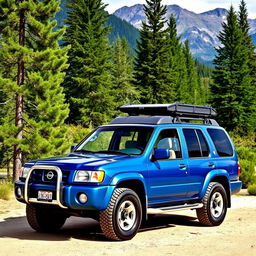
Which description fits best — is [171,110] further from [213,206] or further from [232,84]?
[232,84]

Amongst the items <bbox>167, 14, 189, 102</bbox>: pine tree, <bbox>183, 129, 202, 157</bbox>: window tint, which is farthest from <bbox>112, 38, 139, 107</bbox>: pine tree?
<bbox>183, 129, 202, 157</bbox>: window tint

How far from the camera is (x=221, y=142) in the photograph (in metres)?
10.9

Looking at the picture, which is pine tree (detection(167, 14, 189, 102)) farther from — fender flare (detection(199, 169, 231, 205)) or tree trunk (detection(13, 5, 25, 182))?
fender flare (detection(199, 169, 231, 205))

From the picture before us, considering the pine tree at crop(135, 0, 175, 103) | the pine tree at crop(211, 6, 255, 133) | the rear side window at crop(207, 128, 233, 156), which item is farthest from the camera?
the pine tree at crop(211, 6, 255, 133)

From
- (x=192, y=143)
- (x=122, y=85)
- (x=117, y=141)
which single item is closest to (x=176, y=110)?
(x=192, y=143)

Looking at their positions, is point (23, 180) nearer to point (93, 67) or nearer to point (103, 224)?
point (103, 224)

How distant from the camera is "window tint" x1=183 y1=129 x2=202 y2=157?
32.5 ft

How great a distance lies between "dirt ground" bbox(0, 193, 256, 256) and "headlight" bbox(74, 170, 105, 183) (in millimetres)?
1032

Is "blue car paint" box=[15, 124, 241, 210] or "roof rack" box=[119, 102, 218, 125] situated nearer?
"blue car paint" box=[15, 124, 241, 210]

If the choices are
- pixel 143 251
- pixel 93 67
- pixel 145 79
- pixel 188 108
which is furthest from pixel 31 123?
pixel 145 79

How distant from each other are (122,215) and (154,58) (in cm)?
5158

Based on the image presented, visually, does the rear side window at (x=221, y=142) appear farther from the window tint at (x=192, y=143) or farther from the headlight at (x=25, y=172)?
the headlight at (x=25, y=172)

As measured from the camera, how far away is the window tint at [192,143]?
9898 mm

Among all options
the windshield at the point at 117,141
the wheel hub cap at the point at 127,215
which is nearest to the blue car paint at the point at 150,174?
the windshield at the point at 117,141
